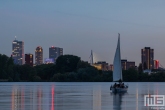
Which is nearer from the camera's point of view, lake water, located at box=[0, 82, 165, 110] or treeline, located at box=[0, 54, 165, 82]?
lake water, located at box=[0, 82, 165, 110]

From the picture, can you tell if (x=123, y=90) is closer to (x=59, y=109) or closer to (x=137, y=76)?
(x=59, y=109)

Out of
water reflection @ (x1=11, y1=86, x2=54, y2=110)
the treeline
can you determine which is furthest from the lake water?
the treeline

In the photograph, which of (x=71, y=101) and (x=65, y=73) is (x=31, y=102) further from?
(x=65, y=73)

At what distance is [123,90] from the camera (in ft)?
260

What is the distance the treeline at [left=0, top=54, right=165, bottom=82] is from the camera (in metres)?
169

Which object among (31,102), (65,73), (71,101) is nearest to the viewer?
(31,102)

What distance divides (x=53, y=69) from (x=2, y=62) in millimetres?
24786

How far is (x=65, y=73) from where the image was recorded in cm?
17675

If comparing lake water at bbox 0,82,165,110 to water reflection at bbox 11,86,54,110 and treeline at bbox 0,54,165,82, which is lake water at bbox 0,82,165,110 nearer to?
water reflection at bbox 11,86,54,110

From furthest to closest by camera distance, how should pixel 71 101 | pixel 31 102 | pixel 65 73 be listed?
pixel 65 73, pixel 71 101, pixel 31 102

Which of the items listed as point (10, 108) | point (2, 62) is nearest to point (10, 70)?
point (2, 62)

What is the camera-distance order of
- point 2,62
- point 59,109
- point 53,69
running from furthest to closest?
point 53,69
point 2,62
point 59,109

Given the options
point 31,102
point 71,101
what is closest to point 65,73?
point 71,101

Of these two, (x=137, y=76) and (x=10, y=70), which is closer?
(x=10, y=70)
